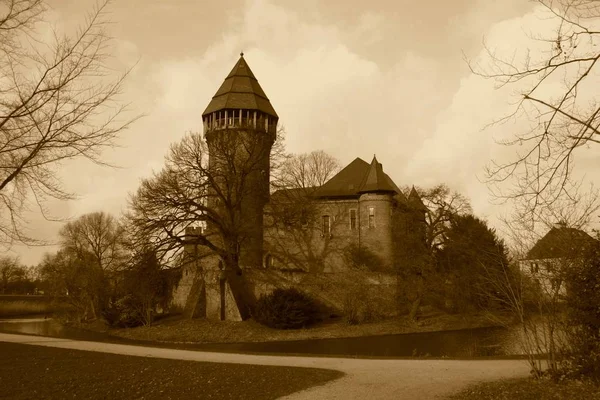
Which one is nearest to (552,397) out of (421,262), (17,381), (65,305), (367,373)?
(367,373)

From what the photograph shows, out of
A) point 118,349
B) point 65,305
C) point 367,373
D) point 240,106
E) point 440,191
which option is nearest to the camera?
point 367,373

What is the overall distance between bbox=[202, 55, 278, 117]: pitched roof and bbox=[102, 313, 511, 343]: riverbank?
601 inches

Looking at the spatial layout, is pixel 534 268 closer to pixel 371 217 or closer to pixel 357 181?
pixel 371 217

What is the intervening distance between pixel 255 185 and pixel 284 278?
5962mm

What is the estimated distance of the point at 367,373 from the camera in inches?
417

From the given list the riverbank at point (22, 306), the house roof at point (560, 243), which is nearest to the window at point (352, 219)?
the house roof at point (560, 243)

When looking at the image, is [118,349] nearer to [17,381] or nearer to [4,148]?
[17,381]

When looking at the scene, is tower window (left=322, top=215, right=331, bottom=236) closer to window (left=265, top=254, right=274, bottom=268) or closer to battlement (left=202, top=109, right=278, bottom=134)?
window (left=265, top=254, right=274, bottom=268)

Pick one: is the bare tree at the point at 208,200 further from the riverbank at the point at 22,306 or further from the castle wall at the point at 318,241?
the riverbank at the point at 22,306

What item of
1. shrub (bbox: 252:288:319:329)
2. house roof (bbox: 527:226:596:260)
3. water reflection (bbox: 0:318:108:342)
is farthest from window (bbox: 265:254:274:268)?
house roof (bbox: 527:226:596:260)

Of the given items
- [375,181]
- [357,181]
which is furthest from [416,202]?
[357,181]

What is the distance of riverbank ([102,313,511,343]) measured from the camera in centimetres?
2283

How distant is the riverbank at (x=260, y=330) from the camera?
22828mm

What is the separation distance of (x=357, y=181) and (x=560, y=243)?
2846cm
